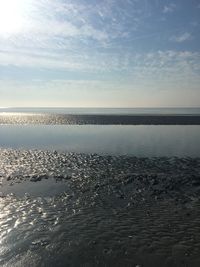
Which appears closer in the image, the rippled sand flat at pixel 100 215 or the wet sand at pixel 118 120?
the rippled sand flat at pixel 100 215

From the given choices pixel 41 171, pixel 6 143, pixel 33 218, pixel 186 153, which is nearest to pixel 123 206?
Result: pixel 33 218

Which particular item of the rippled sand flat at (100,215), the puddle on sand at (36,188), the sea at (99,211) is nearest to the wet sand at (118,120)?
the sea at (99,211)

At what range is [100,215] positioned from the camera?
17922mm

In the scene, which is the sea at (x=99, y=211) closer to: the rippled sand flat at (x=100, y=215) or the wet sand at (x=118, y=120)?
the rippled sand flat at (x=100, y=215)

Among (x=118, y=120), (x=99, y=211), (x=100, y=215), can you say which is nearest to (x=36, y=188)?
(x=99, y=211)

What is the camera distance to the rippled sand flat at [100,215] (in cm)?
1326

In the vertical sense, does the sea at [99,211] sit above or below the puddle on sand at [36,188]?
above

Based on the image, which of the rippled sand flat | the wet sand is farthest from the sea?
the wet sand

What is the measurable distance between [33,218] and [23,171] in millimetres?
12947

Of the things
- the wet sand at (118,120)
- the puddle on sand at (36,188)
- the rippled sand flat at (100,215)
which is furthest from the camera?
the wet sand at (118,120)

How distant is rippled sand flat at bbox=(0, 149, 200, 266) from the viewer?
13.3 m

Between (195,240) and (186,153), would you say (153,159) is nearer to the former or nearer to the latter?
(186,153)

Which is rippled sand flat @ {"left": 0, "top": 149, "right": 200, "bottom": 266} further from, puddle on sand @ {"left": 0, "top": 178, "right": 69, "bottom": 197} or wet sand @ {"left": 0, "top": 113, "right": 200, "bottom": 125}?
wet sand @ {"left": 0, "top": 113, "right": 200, "bottom": 125}

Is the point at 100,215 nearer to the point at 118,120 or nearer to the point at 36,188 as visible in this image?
the point at 36,188
